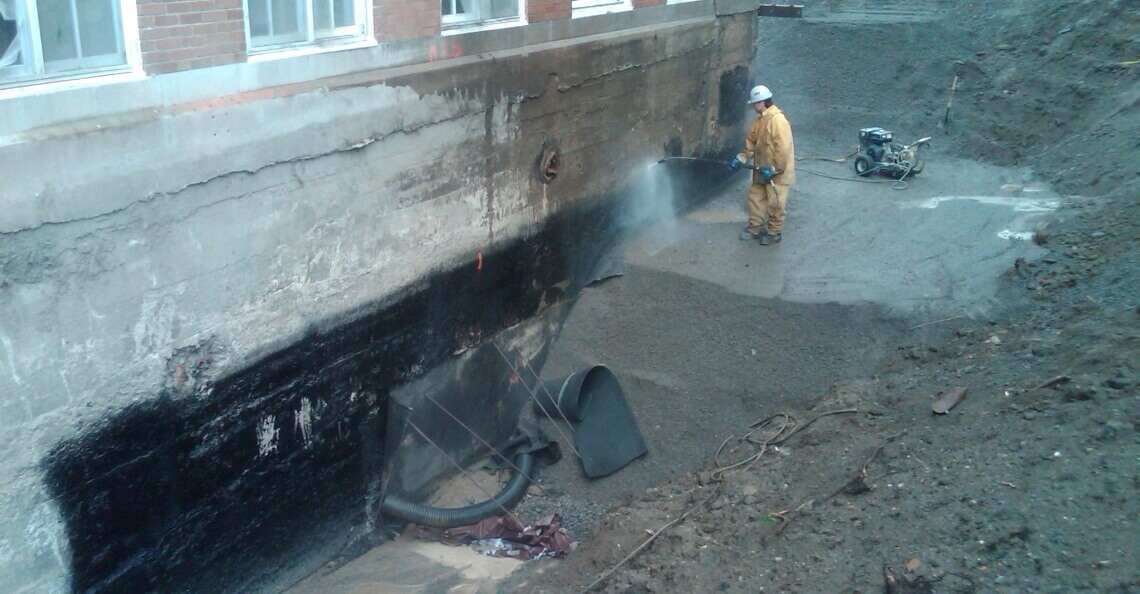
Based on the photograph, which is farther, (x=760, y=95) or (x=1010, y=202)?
(x=1010, y=202)

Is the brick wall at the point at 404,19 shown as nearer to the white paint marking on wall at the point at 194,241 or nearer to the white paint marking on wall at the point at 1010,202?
the white paint marking on wall at the point at 194,241

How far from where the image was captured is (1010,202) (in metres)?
11.8

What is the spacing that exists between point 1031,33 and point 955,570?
15.8m

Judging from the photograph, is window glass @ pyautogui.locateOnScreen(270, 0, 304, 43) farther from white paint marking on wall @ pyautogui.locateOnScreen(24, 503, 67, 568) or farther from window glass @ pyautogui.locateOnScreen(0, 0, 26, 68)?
white paint marking on wall @ pyautogui.locateOnScreen(24, 503, 67, 568)

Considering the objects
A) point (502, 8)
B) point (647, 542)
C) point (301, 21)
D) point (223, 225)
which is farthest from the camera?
point (502, 8)

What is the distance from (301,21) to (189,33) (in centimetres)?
114

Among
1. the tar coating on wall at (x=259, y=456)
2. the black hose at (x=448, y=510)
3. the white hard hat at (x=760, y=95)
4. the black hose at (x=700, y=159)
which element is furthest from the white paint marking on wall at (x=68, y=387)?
the white hard hat at (x=760, y=95)

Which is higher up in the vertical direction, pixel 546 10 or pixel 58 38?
pixel 546 10

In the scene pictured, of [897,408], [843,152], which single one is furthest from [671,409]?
[843,152]

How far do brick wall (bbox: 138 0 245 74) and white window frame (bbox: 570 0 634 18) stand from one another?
447 cm

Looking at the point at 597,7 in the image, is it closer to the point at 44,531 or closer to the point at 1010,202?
the point at 1010,202

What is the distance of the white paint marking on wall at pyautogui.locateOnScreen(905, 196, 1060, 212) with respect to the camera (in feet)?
37.3

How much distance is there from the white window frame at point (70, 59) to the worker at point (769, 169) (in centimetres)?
734

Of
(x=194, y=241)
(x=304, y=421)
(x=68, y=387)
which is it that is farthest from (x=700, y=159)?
(x=68, y=387)
